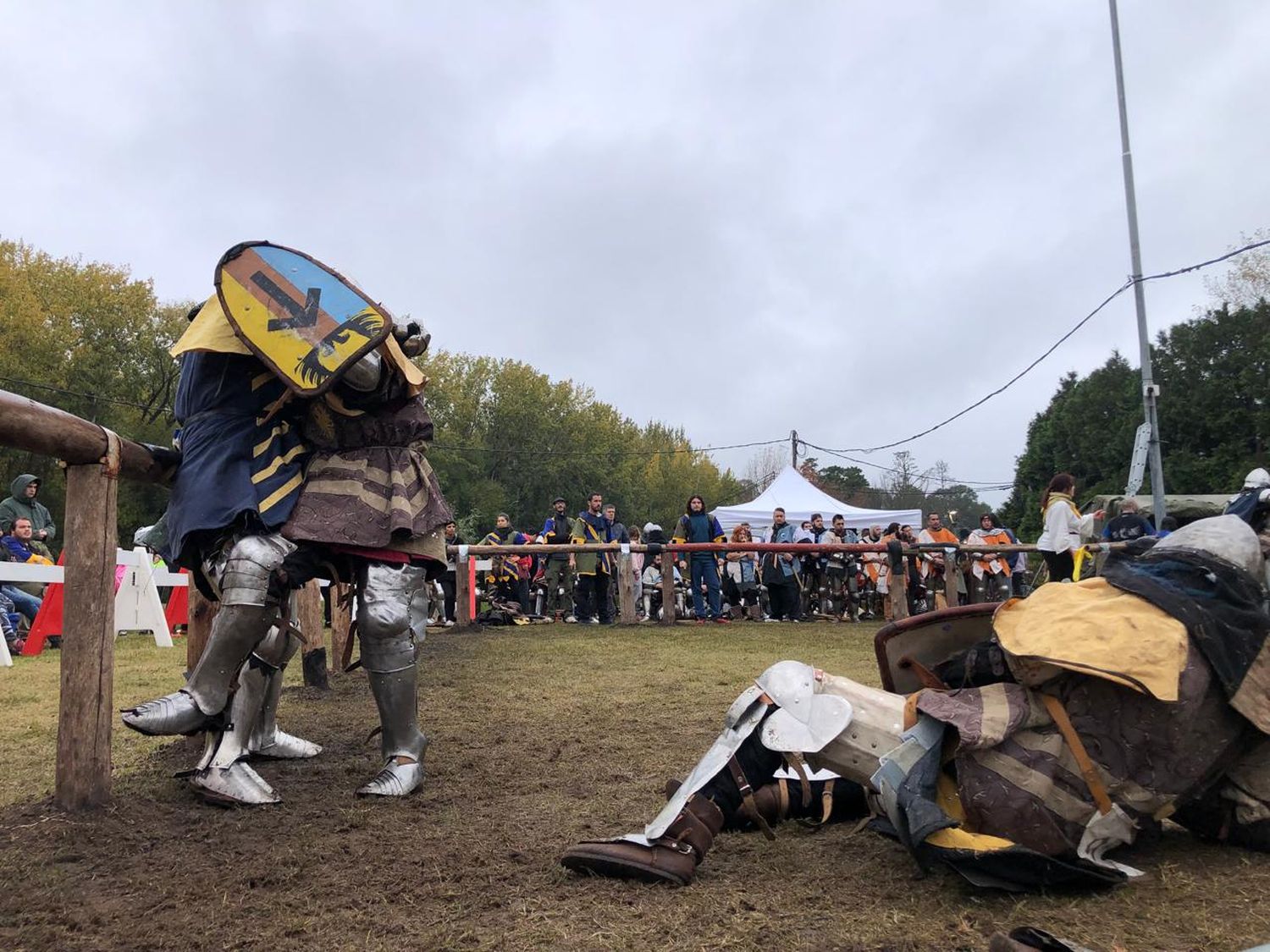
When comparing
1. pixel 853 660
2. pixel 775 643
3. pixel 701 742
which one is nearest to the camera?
pixel 701 742

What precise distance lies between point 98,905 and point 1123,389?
40.3 m

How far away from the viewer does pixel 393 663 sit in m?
3.01

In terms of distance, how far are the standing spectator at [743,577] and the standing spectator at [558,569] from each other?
222 cm

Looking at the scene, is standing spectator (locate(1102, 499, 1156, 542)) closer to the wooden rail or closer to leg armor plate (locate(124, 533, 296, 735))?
leg armor plate (locate(124, 533, 296, 735))

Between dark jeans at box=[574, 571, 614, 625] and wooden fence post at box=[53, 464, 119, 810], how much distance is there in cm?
855

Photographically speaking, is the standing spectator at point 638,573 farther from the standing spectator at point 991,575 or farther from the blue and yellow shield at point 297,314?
the blue and yellow shield at point 297,314

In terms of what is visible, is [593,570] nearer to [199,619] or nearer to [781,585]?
[781,585]

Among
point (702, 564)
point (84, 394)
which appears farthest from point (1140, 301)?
point (84, 394)

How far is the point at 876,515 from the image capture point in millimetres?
17891

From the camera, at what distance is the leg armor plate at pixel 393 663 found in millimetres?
2934

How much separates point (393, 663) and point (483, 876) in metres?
1.06

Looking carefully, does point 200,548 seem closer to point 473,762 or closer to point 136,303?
point 473,762

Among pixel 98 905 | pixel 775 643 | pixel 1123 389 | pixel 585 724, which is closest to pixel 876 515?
pixel 775 643

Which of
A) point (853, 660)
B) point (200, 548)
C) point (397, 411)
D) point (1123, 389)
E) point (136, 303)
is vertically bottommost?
point (853, 660)
